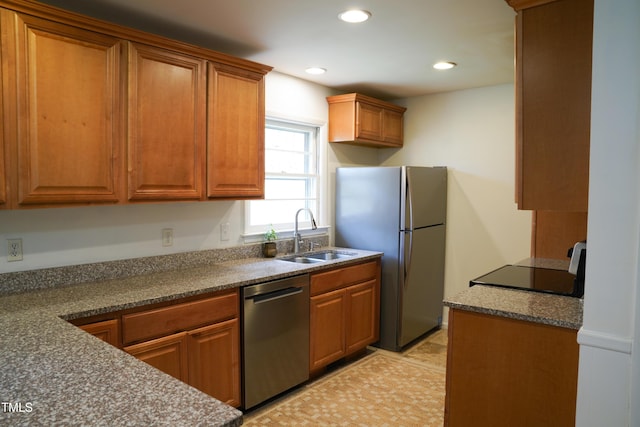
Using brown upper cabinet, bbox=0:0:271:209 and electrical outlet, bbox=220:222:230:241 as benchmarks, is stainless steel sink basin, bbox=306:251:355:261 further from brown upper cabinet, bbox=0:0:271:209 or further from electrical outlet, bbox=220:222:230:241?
brown upper cabinet, bbox=0:0:271:209

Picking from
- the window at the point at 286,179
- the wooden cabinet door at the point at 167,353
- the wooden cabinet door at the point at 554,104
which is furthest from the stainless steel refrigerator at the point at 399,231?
the wooden cabinet door at the point at 167,353

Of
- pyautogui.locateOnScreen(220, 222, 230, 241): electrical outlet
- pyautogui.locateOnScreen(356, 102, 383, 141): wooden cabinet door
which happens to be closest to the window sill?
pyautogui.locateOnScreen(220, 222, 230, 241): electrical outlet

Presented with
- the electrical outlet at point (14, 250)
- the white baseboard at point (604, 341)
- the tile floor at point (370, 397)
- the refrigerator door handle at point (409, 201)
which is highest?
the refrigerator door handle at point (409, 201)

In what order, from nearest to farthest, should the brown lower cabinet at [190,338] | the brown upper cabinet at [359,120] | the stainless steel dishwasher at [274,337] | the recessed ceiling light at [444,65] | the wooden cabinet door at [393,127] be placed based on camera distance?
the brown lower cabinet at [190,338], the stainless steel dishwasher at [274,337], the recessed ceiling light at [444,65], the brown upper cabinet at [359,120], the wooden cabinet door at [393,127]

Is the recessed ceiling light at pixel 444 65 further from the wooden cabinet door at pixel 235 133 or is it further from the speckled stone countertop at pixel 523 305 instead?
the speckled stone countertop at pixel 523 305

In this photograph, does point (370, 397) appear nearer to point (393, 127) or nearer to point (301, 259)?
point (301, 259)

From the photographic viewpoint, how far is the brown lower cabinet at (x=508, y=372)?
175 cm

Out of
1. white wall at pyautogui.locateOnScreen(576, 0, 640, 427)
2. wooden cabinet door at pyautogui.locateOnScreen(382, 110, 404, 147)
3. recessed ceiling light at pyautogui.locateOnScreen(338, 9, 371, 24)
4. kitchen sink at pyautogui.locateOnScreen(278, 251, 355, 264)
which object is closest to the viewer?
white wall at pyautogui.locateOnScreen(576, 0, 640, 427)

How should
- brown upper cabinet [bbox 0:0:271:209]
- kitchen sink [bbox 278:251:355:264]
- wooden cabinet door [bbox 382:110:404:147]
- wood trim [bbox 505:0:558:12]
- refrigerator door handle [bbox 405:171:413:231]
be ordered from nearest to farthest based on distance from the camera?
wood trim [bbox 505:0:558:12] < brown upper cabinet [bbox 0:0:271:209] < kitchen sink [bbox 278:251:355:264] < refrigerator door handle [bbox 405:171:413:231] < wooden cabinet door [bbox 382:110:404:147]

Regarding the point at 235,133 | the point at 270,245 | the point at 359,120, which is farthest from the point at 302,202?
the point at 235,133

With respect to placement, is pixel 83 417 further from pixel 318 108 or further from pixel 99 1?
pixel 318 108

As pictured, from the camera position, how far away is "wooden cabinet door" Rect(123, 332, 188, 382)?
84.8 inches

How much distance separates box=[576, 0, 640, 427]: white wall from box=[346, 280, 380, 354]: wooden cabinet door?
206cm

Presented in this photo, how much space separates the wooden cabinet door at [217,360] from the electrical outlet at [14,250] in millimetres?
948
